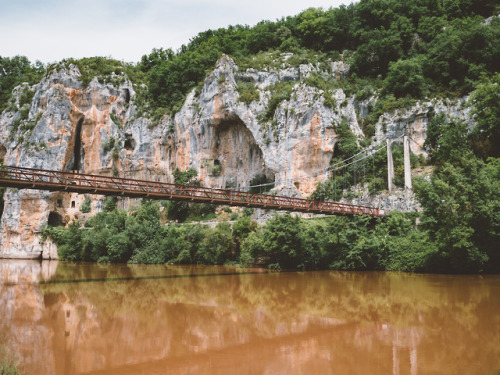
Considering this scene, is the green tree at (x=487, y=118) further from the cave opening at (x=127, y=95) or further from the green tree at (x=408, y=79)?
the cave opening at (x=127, y=95)

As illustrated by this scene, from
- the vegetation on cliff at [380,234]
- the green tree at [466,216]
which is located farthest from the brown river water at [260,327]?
the vegetation on cliff at [380,234]

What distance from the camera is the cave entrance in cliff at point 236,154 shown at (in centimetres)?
3669

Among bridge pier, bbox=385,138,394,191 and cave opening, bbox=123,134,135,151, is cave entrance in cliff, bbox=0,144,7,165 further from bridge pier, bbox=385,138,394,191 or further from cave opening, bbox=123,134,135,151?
bridge pier, bbox=385,138,394,191

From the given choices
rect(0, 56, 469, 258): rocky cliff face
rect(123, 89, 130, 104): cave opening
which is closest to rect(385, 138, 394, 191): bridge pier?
rect(0, 56, 469, 258): rocky cliff face

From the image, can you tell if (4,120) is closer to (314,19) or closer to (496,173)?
(314,19)

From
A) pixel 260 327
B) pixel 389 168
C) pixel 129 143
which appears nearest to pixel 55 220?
pixel 129 143

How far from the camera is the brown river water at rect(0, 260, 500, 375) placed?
6.93 m

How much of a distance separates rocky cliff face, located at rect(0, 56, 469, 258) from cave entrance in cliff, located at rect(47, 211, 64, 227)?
0.10 meters

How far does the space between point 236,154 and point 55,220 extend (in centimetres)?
2025

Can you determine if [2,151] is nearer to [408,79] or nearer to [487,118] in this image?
[408,79]

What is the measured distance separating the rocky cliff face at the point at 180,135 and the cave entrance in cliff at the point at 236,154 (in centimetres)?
9

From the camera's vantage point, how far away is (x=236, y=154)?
124 ft

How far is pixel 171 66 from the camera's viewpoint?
43.2m

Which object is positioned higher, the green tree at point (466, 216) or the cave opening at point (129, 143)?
the cave opening at point (129, 143)
